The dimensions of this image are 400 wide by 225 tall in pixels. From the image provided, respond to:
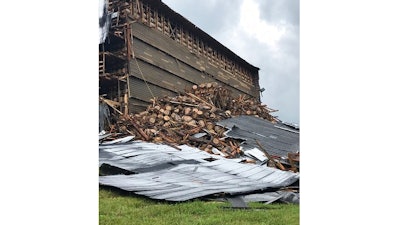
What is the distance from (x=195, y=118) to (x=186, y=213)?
2.42 ft

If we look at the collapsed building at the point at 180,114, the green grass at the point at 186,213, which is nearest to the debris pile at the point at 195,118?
the collapsed building at the point at 180,114

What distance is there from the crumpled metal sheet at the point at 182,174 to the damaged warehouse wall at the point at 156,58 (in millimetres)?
280

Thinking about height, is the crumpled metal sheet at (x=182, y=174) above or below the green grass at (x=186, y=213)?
above

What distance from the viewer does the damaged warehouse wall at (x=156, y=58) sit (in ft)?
10.9

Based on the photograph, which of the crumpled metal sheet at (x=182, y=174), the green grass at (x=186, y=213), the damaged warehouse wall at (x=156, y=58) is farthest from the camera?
the damaged warehouse wall at (x=156, y=58)

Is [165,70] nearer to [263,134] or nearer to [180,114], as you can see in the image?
[180,114]

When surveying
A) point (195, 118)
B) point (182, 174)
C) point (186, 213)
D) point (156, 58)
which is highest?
point (156, 58)

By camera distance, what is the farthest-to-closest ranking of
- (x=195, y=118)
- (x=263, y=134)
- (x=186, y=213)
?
(x=195, y=118), (x=263, y=134), (x=186, y=213)

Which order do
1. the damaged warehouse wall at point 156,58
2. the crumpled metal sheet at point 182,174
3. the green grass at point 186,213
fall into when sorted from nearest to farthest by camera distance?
the green grass at point 186,213 → the crumpled metal sheet at point 182,174 → the damaged warehouse wall at point 156,58

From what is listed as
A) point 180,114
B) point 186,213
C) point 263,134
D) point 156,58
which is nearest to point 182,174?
point 186,213

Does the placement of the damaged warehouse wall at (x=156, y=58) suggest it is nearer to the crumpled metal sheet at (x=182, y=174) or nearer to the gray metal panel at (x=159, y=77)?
the gray metal panel at (x=159, y=77)

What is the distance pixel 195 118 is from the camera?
3.53 m

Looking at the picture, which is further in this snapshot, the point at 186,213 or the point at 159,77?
the point at 159,77
